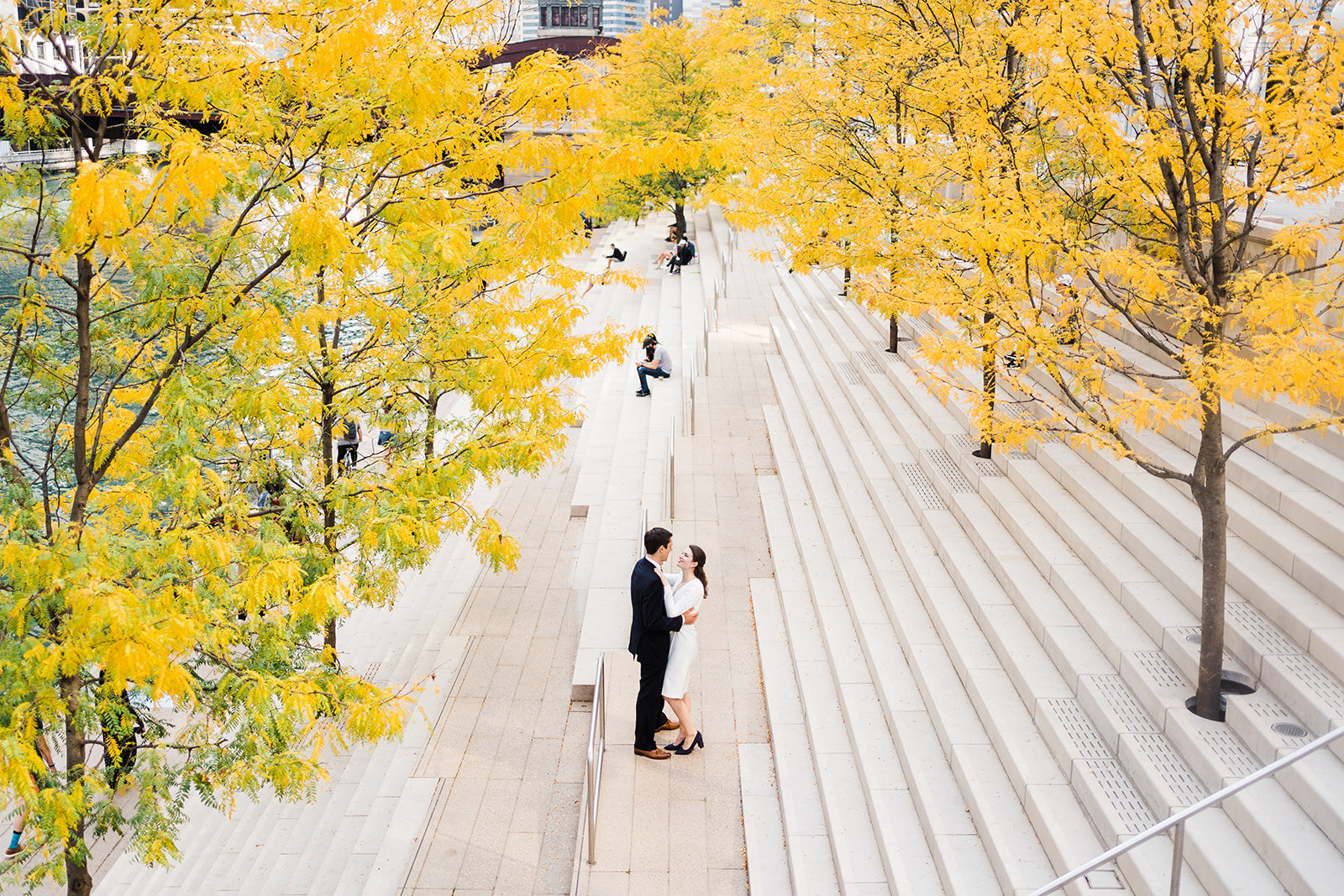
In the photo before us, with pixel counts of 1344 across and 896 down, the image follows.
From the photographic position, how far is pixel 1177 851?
423 centimetres

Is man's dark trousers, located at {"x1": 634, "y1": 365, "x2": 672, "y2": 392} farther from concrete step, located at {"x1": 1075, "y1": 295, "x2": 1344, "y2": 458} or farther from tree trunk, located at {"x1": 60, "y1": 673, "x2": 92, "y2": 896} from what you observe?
tree trunk, located at {"x1": 60, "y1": 673, "x2": 92, "y2": 896}

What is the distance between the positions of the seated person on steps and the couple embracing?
36.4 ft

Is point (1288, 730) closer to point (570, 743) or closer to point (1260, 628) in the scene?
point (1260, 628)

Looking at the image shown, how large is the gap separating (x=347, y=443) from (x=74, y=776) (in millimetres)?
9051

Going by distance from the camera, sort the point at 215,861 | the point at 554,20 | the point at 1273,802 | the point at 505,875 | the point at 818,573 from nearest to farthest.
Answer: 1. the point at 1273,802
2. the point at 505,875
3. the point at 215,861
4. the point at 818,573
5. the point at 554,20

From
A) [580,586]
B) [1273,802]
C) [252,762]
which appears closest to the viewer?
[1273,802]

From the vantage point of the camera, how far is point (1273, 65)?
222 inches

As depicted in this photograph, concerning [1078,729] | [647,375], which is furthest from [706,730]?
[647,375]

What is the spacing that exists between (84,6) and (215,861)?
6434 millimetres

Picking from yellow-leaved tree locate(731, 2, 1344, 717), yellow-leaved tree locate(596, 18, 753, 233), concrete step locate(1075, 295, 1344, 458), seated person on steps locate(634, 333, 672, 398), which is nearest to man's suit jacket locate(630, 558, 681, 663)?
yellow-leaved tree locate(731, 2, 1344, 717)

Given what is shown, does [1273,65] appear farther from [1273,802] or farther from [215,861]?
[215,861]

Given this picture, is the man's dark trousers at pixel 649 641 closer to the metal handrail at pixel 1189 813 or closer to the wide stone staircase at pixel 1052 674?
the wide stone staircase at pixel 1052 674

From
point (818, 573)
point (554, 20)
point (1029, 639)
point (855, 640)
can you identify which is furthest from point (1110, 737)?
point (554, 20)

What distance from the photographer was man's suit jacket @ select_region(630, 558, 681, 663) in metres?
7.23
